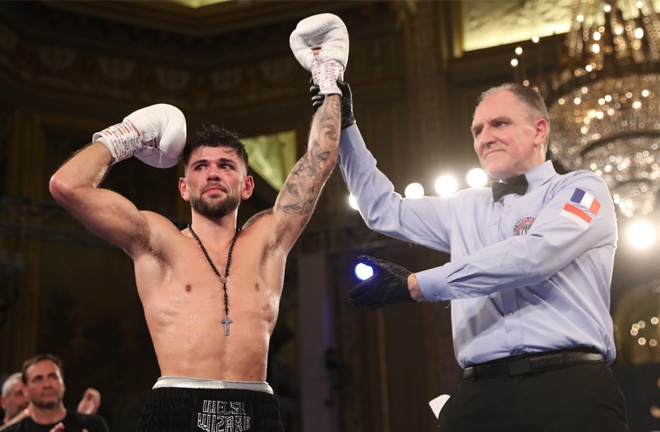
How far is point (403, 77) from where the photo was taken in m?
8.72

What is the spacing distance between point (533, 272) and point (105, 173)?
46.8 inches

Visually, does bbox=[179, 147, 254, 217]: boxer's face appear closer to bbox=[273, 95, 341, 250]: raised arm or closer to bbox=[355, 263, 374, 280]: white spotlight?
bbox=[273, 95, 341, 250]: raised arm

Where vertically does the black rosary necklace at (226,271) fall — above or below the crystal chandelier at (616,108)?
below

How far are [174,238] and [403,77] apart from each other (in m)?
6.63

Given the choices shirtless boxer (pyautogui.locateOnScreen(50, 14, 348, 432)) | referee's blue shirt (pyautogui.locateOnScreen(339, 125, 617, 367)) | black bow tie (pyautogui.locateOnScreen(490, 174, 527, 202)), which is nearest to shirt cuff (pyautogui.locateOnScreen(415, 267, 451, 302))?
referee's blue shirt (pyautogui.locateOnScreen(339, 125, 617, 367))

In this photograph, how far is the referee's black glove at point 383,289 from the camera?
2098 mm

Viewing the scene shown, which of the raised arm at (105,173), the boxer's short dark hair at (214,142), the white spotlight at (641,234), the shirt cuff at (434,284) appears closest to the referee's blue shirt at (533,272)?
the shirt cuff at (434,284)

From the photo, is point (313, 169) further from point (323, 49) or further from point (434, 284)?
point (434, 284)

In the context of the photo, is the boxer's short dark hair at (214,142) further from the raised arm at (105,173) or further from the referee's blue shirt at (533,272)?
the referee's blue shirt at (533,272)

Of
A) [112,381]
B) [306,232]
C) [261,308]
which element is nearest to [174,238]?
[261,308]

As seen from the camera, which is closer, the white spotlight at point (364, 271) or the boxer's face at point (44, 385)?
the white spotlight at point (364, 271)

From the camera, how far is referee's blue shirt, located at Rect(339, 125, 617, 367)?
2021 mm

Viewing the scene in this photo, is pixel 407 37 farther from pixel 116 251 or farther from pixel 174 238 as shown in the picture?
pixel 174 238

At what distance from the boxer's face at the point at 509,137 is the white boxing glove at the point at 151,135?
34.1 inches
